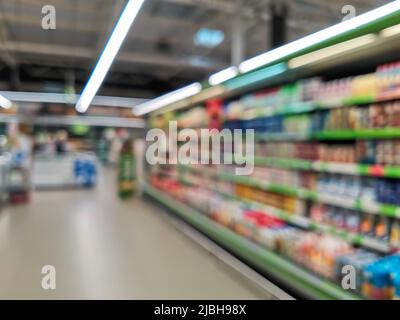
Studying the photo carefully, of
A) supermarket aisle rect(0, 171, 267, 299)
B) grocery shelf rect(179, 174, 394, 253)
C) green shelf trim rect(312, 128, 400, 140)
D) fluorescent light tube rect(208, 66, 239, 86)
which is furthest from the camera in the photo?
fluorescent light tube rect(208, 66, 239, 86)

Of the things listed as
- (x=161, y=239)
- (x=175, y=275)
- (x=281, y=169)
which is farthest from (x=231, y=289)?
(x=161, y=239)

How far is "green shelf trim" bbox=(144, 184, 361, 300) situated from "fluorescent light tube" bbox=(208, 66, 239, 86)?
1.87m

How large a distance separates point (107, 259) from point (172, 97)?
3.12 meters

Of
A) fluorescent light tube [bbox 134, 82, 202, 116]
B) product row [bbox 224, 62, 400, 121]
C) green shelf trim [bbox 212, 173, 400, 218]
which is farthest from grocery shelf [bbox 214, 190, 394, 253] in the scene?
fluorescent light tube [bbox 134, 82, 202, 116]

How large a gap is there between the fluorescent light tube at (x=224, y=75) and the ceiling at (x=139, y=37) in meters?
0.95

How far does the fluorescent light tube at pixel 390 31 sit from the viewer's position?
2.01 metres

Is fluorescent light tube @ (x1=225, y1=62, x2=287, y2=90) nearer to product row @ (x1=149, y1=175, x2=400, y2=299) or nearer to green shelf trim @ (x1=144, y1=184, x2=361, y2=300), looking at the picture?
product row @ (x1=149, y1=175, x2=400, y2=299)

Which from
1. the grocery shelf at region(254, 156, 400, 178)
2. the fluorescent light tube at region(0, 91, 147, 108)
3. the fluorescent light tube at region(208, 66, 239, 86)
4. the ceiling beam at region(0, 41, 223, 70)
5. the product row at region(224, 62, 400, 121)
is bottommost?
the grocery shelf at region(254, 156, 400, 178)

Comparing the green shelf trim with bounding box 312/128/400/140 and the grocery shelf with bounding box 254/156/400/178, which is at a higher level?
the green shelf trim with bounding box 312/128/400/140

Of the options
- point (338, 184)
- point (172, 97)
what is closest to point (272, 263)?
point (338, 184)

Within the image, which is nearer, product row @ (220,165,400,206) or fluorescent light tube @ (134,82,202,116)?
product row @ (220,165,400,206)

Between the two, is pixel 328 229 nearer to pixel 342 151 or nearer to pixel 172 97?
pixel 342 151

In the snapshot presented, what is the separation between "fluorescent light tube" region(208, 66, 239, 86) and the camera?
3548 millimetres

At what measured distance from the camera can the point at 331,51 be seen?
253 cm
